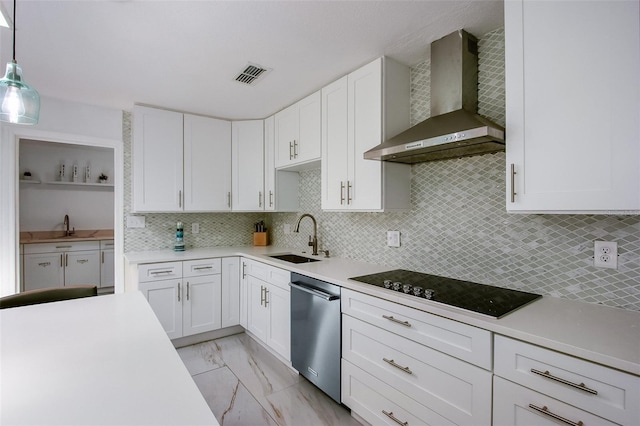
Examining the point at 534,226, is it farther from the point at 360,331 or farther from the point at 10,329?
the point at 10,329

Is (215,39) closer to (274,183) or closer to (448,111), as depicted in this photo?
(448,111)

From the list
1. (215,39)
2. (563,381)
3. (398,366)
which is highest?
(215,39)

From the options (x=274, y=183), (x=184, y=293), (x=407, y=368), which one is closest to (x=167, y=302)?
(x=184, y=293)

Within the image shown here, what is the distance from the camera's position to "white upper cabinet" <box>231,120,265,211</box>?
3465 millimetres

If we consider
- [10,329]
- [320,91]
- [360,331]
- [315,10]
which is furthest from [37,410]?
[320,91]

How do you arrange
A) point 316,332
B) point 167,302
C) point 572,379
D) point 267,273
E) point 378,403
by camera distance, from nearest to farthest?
1. point 572,379
2. point 378,403
3. point 316,332
4. point 267,273
5. point 167,302

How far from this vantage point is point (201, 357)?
9.02 feet

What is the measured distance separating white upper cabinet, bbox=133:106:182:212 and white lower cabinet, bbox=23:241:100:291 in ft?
7.95

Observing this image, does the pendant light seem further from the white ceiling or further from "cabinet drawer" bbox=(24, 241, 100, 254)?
"cabinet drawer" bbox=(24, 241, 100, 254)

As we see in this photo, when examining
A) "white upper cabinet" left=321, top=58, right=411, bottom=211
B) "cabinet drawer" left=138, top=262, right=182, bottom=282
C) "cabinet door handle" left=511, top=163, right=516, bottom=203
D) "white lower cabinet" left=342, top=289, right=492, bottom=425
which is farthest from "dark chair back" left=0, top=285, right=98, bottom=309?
"cabinet door handle" left=511, top=163, right=516, bottom=203

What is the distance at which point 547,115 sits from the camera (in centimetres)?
131

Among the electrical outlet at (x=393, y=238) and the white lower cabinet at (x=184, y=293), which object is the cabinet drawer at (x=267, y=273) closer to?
the white lower cabinet at (x=184, y=293)

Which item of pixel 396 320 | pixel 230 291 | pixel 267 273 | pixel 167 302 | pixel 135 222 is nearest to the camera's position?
pixel 396 320

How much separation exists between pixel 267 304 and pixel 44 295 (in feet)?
4.98
